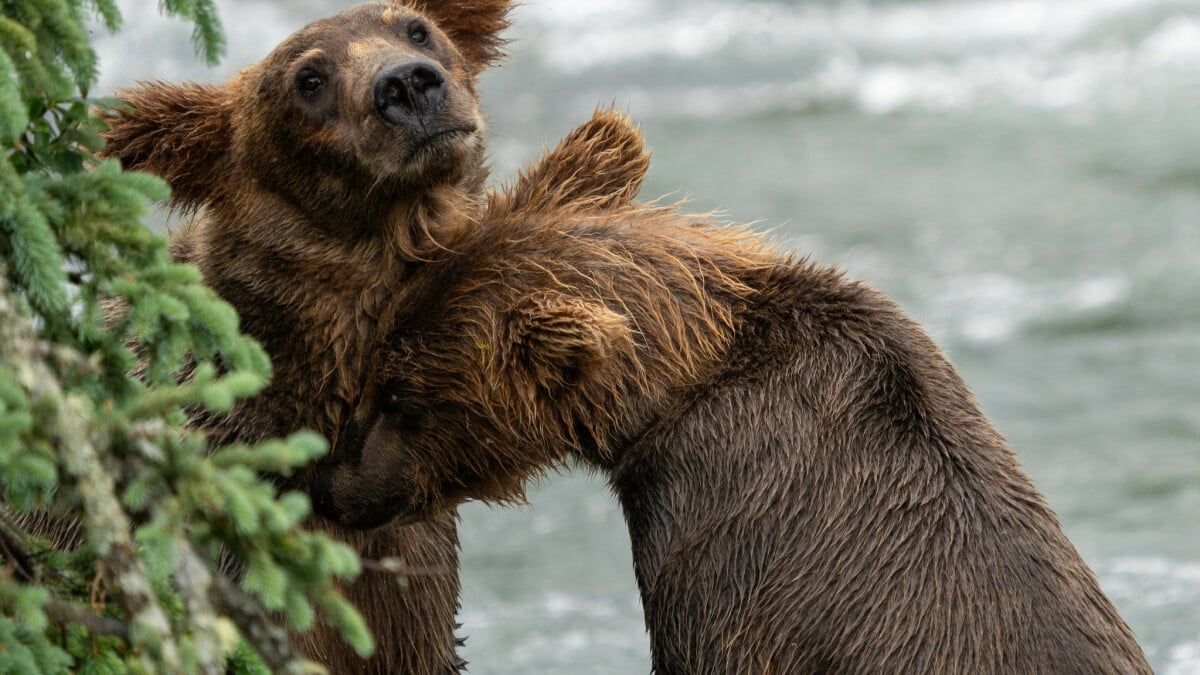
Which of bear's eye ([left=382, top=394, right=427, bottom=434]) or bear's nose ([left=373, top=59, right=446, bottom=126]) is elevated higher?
bear's nose ([left=373, top=59, right=446, bottom=126])

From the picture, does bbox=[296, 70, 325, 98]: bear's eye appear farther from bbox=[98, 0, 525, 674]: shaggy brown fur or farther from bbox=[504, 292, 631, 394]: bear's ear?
bbox=[504, 292, 631, 394]: bear's ear

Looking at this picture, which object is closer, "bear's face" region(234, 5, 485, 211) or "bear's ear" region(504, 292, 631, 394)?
"bear's ear" region(504, 292, 631, 394)

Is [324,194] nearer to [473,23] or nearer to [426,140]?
[426,140]

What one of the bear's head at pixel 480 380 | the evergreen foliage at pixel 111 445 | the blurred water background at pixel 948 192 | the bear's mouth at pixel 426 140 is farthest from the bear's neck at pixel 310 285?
the blurred water background at pixel 948 192

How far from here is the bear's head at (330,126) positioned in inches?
184

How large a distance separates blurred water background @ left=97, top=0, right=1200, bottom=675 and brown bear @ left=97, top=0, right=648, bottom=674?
2.42m

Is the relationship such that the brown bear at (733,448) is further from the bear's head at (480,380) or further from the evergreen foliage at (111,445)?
the evergreen foliage at (111,445)

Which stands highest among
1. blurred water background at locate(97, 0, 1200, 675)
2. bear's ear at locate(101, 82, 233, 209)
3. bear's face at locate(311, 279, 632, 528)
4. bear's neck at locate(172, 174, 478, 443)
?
blurred water background at locate(97, 0, 1200, 675)

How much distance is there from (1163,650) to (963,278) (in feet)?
18.6

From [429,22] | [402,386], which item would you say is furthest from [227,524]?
[429,22]

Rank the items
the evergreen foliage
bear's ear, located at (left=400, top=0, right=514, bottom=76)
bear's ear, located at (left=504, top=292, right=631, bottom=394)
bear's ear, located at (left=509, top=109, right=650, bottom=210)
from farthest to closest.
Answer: bear's ear, located at (left=400, top=0, right=514, bottom=76) < bear's ear, located at (left=509, top=109, right=650, bottom=210) < bear's ear, located at (left=504, top=292, right=631, bottom=394) < the evergreen foliage

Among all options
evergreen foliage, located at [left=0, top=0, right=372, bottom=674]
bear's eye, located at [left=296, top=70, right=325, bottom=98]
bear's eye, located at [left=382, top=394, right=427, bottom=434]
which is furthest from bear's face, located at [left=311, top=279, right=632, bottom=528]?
evergreen foliage, located at [left=0, top=0, right=372, bottom=674]

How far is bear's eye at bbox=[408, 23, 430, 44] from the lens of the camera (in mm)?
5102

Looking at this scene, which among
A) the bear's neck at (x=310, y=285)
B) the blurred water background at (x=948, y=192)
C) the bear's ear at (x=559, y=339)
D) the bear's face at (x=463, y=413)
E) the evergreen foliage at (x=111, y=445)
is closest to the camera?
the evergreen foliage at (x=111, y=445)
